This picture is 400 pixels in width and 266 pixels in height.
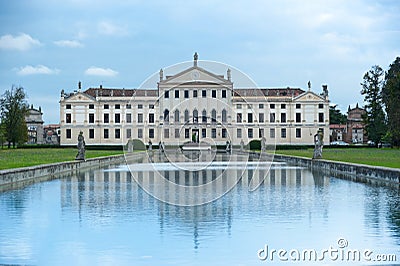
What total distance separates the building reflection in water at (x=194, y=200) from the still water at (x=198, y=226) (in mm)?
16

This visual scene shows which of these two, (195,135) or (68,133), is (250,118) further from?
(68,133)

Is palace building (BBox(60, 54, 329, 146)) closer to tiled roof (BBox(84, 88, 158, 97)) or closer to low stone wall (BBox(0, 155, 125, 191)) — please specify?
tiled roof (BBox(84, 88, 158, 97))

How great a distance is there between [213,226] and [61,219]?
6.53ft

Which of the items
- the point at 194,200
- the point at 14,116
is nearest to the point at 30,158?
the point at 194,200

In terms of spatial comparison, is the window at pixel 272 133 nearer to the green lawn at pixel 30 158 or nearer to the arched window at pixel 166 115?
the arched window at pixel 166 115

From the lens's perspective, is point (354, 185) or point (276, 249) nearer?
point (276, 249)

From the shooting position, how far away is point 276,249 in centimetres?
623

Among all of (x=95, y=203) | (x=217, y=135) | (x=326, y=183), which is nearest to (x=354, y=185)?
(x=326, y=183)

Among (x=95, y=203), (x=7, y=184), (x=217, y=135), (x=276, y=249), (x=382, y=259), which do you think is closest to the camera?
(x=382, y=259)

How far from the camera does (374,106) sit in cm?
4950

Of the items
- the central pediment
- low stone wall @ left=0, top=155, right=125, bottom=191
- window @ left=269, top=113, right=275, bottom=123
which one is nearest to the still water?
low stone wall @ left=0, top=155, right=125, bottom=191

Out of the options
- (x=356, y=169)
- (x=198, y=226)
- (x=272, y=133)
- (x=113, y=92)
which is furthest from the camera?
(x=113, y=92)

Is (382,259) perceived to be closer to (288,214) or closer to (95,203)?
(288,214)

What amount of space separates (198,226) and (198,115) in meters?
58.4
